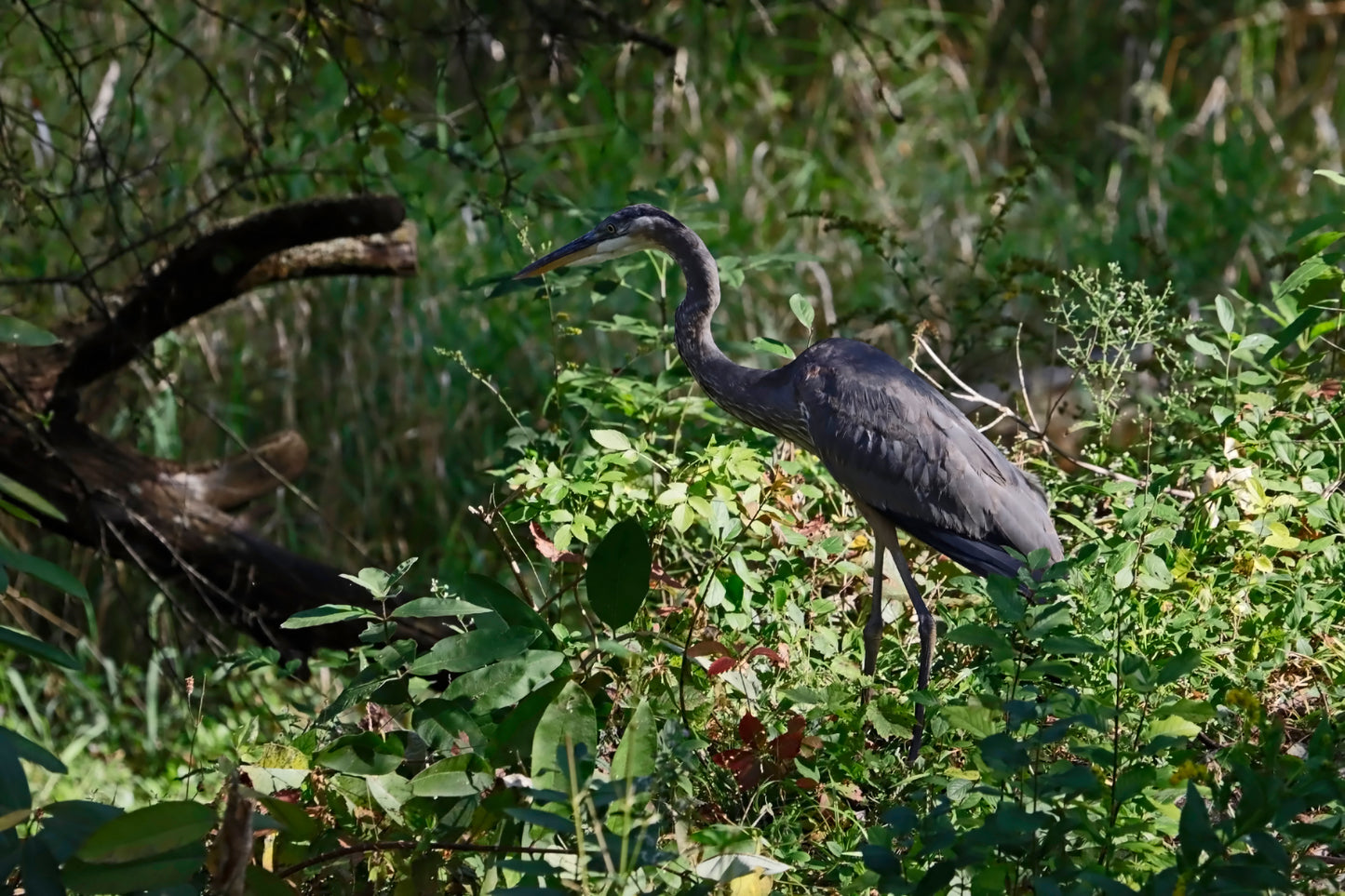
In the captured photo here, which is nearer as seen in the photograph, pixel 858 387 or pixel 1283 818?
pixel 1283 818

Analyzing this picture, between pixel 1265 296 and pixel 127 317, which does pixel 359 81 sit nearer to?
pixel 127 317

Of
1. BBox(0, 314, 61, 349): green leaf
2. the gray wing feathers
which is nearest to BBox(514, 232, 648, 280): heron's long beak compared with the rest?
the gray wing feathers

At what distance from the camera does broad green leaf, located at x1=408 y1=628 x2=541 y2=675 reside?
2.05 meters

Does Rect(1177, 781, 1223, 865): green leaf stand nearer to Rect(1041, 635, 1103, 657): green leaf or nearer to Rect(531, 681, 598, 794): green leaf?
Rect(1041, 635, 1103, 657): green leaf

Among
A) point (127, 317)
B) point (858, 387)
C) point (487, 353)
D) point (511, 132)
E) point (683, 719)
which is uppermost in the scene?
point (511, 132)

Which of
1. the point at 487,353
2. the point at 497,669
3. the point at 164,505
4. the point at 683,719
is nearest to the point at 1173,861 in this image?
the point at 683,719

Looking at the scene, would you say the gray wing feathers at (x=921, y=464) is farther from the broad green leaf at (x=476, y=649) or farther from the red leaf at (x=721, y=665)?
the broad green leaf at (x=476, y=649)

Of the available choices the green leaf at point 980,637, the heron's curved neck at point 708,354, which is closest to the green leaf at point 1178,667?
the green leaf at point 980,637

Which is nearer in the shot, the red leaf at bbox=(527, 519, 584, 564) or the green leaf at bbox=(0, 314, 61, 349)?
the green leaf at bbox=(0, 314, 61, 349)

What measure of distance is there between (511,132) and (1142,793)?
6129mm

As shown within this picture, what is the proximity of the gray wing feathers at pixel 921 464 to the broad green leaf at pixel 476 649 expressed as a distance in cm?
120

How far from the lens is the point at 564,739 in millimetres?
1971

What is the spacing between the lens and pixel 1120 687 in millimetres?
2049

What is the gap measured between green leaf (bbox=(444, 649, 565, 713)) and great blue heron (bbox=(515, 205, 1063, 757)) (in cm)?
95
